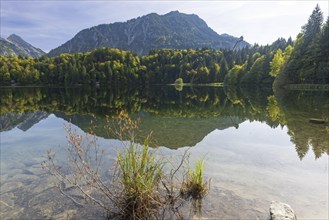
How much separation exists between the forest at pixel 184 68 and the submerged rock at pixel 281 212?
7897cm

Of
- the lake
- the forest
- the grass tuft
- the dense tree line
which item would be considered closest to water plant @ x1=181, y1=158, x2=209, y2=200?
the lake

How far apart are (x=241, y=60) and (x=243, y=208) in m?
193

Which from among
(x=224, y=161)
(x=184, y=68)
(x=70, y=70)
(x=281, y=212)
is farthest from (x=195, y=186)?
(x=184, y=68)

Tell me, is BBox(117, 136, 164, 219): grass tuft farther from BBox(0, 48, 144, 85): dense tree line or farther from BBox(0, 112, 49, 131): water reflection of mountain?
BBox(0, 48, 144, 85): dense tree line

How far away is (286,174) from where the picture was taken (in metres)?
13.3

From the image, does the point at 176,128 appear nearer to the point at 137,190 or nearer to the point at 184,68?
the point at 137,190

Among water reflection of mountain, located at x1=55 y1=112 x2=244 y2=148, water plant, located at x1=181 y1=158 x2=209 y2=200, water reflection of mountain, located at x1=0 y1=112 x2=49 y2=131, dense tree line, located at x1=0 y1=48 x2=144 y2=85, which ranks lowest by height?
water reflection of mountain, located at x1=0 y1=112 x2=49 y2=131

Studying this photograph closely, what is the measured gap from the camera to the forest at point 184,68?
269ft

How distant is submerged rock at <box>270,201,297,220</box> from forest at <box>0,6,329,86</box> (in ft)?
259

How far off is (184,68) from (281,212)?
586 ft

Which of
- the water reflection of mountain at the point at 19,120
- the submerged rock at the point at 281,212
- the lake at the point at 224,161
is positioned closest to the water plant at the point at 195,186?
the lake at the point at 224,161

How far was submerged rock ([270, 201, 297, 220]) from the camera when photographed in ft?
26.4

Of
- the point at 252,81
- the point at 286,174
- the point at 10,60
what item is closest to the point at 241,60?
the point at 252,81

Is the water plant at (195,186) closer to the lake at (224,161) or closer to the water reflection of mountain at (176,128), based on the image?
the lake at (224,161)
